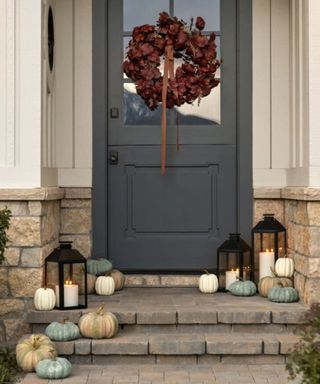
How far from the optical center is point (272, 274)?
6957 mm

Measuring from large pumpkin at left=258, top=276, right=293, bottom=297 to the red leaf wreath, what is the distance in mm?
1400

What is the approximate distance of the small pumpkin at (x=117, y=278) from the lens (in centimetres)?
707

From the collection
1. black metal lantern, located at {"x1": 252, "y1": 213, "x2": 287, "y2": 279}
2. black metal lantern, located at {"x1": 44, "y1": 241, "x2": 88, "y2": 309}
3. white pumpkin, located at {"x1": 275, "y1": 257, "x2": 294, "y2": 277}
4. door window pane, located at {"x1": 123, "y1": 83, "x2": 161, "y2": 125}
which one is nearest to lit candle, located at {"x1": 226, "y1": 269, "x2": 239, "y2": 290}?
black metal lantern, located at {"x1": 252, "y1": 213, "x2": 287, "y2": 279}

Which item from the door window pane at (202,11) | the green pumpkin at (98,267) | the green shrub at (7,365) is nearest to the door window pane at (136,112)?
the door window pane at (202,11)

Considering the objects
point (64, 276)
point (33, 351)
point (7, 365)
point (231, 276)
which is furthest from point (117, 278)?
point (33, 351)

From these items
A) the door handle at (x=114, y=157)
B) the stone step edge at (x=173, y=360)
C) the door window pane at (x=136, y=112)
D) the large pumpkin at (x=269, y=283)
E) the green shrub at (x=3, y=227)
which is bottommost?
the stone step edge at (x=173, y=360)

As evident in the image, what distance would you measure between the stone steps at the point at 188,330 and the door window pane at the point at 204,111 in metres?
1.61

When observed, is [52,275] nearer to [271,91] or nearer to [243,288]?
[243,288]

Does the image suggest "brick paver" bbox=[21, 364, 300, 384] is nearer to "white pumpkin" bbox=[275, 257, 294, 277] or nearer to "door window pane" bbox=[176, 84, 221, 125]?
"white pumpkin" bbox=[275, 257, 294, 277]

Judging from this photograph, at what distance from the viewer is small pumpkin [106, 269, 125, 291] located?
7070 mm

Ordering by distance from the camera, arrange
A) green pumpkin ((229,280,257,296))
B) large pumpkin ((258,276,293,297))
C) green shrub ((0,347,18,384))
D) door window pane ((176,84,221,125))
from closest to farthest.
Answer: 1. green shrub ((0,347,18,384))
2. large pumpkin ((258,276,293,297))
3. green pumpkin ((229,280,257,296))
4. door window pane ((176,84,221,125))

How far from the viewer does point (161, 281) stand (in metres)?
7.39

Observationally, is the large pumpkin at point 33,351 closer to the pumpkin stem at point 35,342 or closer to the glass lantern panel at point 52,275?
the pumpkin stem at point 35,342

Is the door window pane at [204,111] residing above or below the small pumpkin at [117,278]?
above
